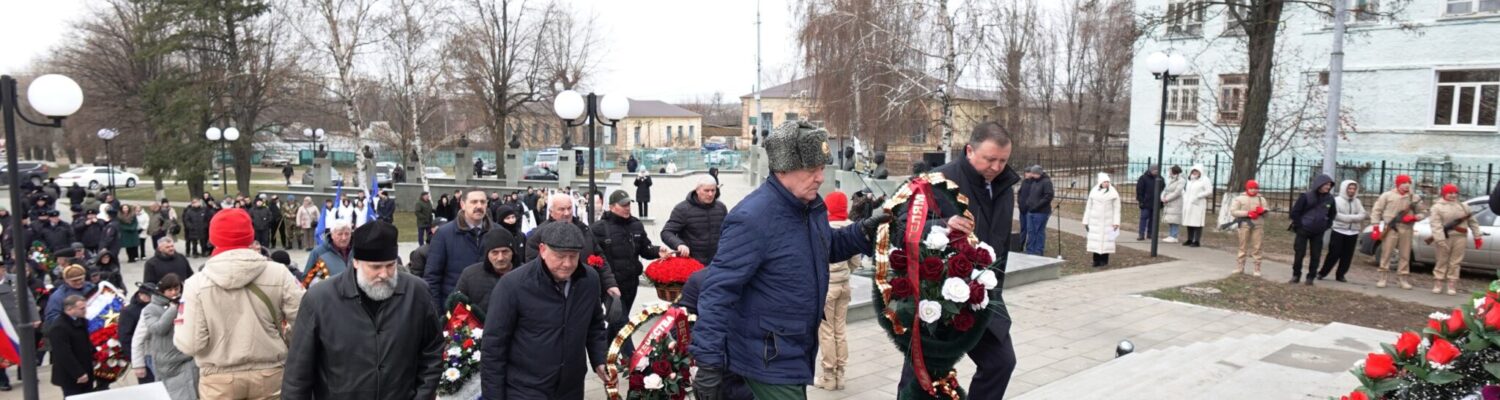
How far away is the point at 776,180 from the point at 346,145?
76023 mm

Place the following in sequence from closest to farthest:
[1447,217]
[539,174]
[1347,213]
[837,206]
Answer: [837,206]
[1447,217]
[1347,213]
[539,174]

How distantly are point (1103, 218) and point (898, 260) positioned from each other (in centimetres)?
1156

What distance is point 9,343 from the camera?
8367 mm

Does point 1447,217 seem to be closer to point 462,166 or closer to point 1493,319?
point 1493,319

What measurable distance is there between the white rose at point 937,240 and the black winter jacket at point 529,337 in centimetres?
202

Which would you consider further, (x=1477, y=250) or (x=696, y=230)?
(x=1477, y=250)

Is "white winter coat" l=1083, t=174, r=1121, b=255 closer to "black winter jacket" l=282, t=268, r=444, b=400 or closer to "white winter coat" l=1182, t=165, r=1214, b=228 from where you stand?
"white winter coat" l=1182, t=165, r=1214, b=228

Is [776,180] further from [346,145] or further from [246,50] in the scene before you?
[346,145]

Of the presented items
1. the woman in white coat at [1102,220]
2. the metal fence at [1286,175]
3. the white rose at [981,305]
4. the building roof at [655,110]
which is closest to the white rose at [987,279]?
the white rose at [981,305]

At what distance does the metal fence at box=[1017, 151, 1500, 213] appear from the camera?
2477 cm

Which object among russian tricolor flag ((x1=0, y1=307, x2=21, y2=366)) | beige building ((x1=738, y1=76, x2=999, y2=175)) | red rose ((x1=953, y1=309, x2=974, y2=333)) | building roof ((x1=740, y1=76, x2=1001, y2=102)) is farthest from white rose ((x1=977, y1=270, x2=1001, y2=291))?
building roof ((x1=740, y1=76, x2=1001, y2=102))

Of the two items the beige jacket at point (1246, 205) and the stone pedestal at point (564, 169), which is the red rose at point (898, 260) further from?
the stone pedestal at point (564, 169)

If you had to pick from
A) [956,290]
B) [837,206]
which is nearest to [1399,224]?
[837,206]

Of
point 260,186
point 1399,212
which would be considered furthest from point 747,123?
point 1399,212
